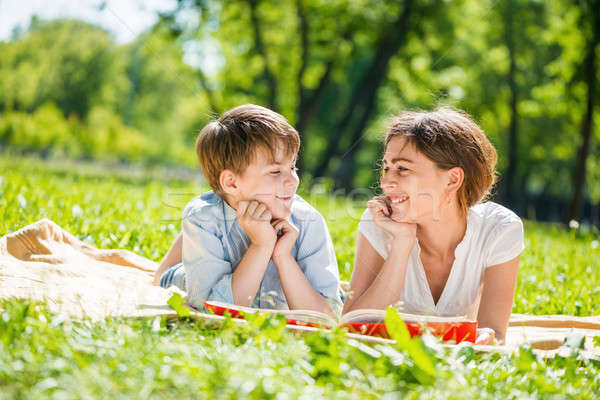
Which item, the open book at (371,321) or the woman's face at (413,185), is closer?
the open book at (371,321)

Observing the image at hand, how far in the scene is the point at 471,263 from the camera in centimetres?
312

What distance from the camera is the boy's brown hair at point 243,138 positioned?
300 centimetres

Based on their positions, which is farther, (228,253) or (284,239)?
(228,253)

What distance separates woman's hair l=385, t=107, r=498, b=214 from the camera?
313 cm

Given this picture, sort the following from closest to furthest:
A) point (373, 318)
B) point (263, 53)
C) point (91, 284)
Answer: point (373, 318)
point (91, 284)
point (263, 53)

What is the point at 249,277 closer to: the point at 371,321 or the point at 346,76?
the point at 371,321

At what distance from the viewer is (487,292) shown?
3047 millimetres

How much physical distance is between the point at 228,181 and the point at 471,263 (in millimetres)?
1461

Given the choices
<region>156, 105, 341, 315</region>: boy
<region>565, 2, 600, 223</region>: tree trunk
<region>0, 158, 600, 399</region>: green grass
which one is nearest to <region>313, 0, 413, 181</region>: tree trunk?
<region>565, 2, 600, 223</region>: tree trunk

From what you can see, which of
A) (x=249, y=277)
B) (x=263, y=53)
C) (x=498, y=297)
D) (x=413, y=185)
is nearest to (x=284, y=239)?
(x=249, y=277)

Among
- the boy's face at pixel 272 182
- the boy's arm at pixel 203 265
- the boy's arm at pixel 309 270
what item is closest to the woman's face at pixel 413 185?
the boy's arm at pixel 309 270

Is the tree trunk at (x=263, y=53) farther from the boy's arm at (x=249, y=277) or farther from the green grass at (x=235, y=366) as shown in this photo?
the green grass at (x=235, y=366)

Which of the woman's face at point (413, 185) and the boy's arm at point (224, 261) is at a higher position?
the woman's face at point (413, 185)

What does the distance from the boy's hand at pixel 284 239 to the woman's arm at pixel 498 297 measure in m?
1.11
